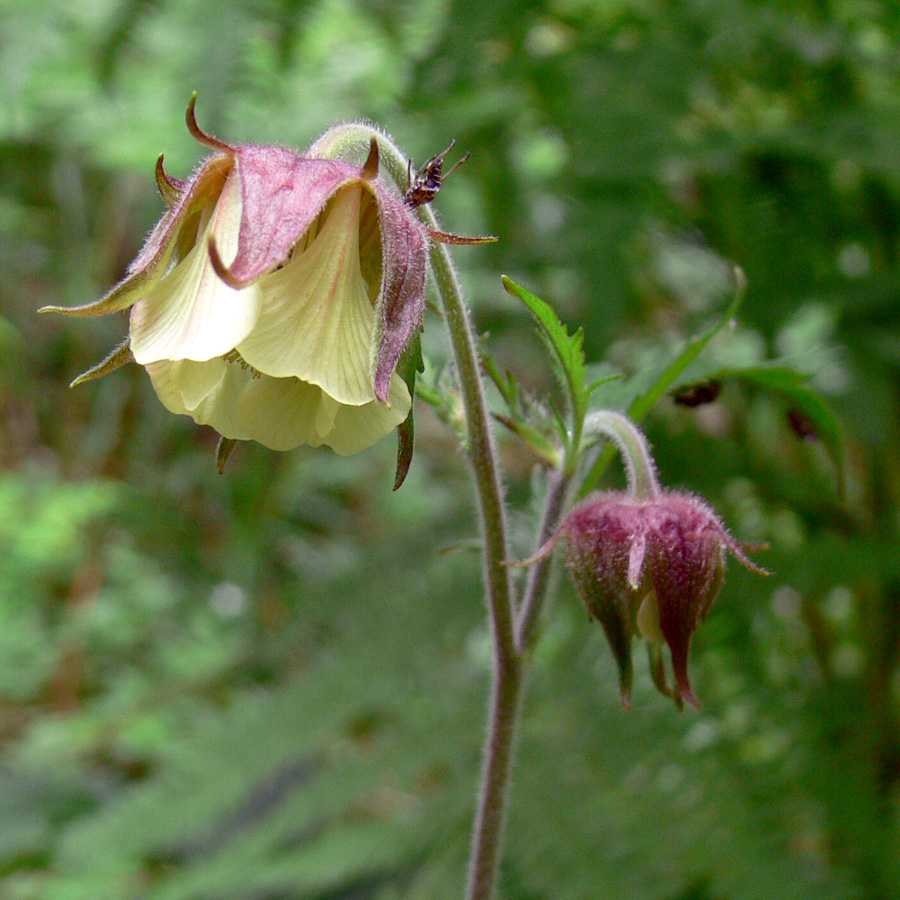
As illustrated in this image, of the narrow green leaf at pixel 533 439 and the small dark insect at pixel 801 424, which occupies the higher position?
the small dark insect at pixel 801 424

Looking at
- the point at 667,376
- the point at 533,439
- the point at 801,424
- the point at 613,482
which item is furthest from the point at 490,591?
the point at 613,482

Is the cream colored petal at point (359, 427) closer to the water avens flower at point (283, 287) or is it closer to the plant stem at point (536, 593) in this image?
the water avens flower at point (283, 287)

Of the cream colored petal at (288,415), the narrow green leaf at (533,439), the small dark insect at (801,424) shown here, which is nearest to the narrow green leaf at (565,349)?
the narrow green leaf at (533,439)

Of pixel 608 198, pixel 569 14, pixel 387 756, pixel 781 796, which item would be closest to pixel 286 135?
pixel 569 14

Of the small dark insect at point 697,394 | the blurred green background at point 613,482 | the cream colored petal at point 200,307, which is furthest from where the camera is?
the blurred green background at point 613,482

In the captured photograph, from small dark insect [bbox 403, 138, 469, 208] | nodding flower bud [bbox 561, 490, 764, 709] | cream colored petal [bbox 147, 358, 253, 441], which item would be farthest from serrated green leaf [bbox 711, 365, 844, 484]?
cream colored petal [bbox 147, 358, 253, 441]

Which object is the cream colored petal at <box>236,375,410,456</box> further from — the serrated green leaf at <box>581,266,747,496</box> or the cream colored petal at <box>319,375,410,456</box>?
the serrated green leaf at <box>581,266,747,496</box>
